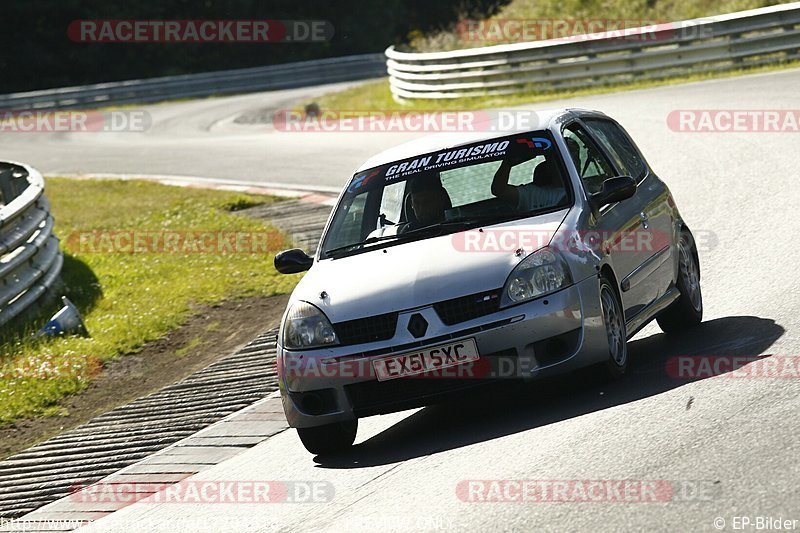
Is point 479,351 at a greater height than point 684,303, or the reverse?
point 479,351

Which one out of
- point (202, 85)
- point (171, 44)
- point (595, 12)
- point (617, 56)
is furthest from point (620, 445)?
point (171, 44)

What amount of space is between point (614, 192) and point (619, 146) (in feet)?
4.36

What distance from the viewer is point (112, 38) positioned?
51.8 meters

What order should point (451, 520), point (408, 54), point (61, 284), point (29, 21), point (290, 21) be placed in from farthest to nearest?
point (290, 21)
point (29, 21)
point (408, 54)
point (61, 284)
point (451, 520)

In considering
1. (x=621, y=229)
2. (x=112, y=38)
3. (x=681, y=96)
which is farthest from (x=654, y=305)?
(x=112, y=38)

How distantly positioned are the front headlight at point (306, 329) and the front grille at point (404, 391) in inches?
11.5

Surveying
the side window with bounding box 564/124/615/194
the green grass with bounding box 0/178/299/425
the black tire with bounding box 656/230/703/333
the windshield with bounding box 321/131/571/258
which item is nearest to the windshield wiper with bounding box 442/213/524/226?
the windshield with bounding box 321/131/571/258

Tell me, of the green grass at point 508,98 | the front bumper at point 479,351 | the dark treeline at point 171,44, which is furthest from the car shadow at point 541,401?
the dark treeline at point 171,44

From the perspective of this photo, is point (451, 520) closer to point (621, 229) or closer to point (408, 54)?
point (621, 229)

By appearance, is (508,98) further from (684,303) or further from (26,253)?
(684,303)

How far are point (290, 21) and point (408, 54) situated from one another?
101 ft

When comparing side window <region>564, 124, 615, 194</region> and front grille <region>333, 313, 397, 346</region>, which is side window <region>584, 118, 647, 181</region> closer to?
side window <region>564, 124, 615, 194</region>

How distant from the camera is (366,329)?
22.5 feet

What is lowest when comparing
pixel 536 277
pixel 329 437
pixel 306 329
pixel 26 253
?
pixel 26 253
